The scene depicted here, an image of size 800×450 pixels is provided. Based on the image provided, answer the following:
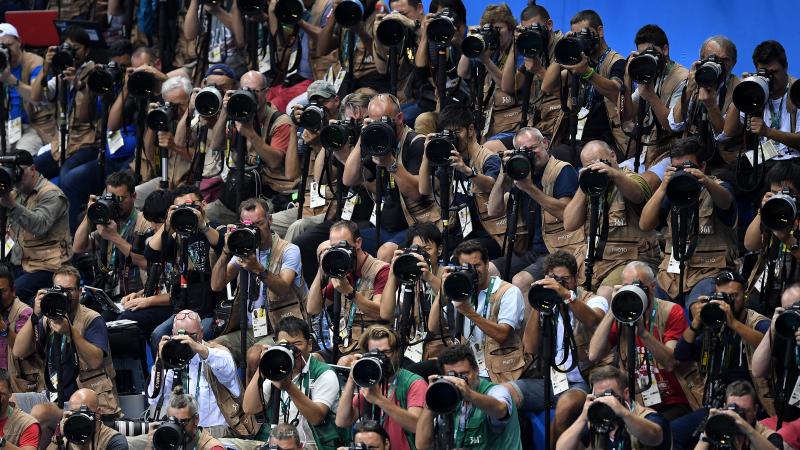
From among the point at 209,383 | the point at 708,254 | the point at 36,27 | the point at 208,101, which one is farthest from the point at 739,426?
the point at 36,27

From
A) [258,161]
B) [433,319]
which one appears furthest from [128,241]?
[433,319]

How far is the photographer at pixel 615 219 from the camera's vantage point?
8.30 m

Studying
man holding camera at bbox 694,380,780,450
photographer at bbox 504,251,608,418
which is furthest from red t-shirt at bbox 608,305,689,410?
man holding camera at bbox 694,380,780,450

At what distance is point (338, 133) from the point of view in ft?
29.3

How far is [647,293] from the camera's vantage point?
748 centimetres

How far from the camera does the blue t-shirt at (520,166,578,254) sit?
861cm

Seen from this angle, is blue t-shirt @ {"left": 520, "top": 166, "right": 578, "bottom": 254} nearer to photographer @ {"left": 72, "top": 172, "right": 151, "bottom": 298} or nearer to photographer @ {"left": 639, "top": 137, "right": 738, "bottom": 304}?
photographer @ {"left": 639, "top": 137, "right": 738, "bottom": 304}

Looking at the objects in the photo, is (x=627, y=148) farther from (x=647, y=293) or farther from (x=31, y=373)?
(x=31, y=373)

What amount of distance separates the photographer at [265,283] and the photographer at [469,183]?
776mm

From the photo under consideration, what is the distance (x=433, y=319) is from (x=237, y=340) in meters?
1.19

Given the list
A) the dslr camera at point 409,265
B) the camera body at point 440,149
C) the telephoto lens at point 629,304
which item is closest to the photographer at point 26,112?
the camera body at point 440,149

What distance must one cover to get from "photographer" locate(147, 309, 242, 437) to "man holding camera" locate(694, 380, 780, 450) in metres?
2.48

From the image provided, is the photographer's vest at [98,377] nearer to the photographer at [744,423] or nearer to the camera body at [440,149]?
the camera body at [440,149]

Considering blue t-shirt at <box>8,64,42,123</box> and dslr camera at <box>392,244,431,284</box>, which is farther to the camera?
blue t-shirt at <box>8,64,42,123</box>
